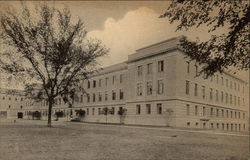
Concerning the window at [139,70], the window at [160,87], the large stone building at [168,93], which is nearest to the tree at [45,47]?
the large stone building at [168,93]

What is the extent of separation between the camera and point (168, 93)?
2416 cm

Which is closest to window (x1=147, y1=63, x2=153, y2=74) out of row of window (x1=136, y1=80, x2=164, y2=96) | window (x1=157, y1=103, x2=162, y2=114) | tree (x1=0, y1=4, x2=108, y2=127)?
row of window (x1=136, y1=80, x2=164, y2=96)

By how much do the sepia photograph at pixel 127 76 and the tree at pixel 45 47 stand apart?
2.3 inches

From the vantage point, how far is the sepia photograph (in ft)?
22.6

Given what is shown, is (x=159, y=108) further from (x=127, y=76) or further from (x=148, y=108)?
(x=127, y=76)

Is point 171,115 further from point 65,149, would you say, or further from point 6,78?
point 65,149

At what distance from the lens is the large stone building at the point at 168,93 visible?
24078 mm

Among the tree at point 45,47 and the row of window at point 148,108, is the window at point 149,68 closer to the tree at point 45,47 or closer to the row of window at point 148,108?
the row of window at point 148,108

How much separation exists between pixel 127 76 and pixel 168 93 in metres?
8.61

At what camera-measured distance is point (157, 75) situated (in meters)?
25.9

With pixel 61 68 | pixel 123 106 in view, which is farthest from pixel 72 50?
pixel 123 106

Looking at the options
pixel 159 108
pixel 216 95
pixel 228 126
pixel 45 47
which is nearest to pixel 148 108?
pixel 159 108

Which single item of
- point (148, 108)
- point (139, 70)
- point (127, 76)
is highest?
point (139, 70)

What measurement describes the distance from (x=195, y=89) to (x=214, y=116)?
4925 mm
